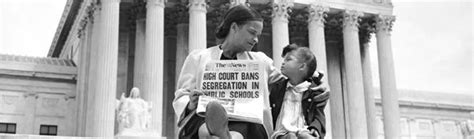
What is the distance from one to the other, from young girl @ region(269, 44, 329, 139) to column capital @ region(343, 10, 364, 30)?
Result: 4204 centimetres

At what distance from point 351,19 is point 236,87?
141 feet

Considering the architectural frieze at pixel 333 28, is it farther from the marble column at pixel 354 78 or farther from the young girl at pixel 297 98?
the young girl at pixel 297 98

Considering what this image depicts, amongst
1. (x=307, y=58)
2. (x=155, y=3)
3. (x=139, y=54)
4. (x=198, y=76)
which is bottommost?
(x=198, y=76)

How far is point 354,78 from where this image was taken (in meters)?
45.2

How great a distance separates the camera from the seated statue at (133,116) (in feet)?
105

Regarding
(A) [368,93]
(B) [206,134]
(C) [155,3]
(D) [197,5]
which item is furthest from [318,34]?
(B) [206,134]

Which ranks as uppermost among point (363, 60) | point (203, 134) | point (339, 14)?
point (339, 14)

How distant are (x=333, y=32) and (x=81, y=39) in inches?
836

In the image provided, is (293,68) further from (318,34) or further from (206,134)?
(318,34)

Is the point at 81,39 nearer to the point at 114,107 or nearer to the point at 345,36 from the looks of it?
the point at 114,107

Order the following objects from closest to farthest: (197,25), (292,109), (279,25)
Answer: (292,109) → (197,25) → (279,25)

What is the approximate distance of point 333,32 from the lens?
51094 millimetres

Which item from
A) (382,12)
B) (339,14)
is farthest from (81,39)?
(382,12)

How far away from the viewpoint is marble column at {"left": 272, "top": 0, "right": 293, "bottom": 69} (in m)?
42.6
